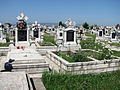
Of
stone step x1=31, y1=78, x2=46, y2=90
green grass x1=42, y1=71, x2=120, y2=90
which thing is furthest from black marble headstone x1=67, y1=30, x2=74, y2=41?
stone step x1=31, y1=78, x2=46, y2=90

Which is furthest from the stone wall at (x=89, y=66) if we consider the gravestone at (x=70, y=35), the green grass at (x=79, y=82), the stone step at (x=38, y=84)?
the gravestone at (x=70, y=35)

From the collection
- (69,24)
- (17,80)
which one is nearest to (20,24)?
(69,24)

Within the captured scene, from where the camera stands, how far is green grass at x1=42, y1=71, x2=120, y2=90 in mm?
7292

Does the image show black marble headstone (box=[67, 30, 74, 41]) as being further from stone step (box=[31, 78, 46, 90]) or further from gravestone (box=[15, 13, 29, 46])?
stone step (box=[31, 78, 46, 90])

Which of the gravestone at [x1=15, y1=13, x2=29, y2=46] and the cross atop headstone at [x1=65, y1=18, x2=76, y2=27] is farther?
the cross atop headstone at [x1=65, y1=18, x2=76, y2=27]

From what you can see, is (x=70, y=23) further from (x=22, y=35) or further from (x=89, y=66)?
(x=89, y=66)

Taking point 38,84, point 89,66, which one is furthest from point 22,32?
point 38,84

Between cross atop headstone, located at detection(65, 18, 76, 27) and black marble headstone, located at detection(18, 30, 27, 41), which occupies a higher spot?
cross atop headstone, located at detection(65, 18, 76, 27)

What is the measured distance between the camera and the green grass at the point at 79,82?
23.9 feet

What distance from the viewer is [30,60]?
9906 millimetres

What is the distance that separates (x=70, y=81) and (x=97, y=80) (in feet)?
4.11

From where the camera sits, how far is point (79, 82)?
25.8 feet

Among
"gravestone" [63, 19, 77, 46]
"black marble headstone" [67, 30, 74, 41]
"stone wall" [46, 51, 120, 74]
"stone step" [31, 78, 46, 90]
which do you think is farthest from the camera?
"black marble headstone" [67, 30, 74, 41]

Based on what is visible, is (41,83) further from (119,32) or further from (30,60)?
(119,32)
